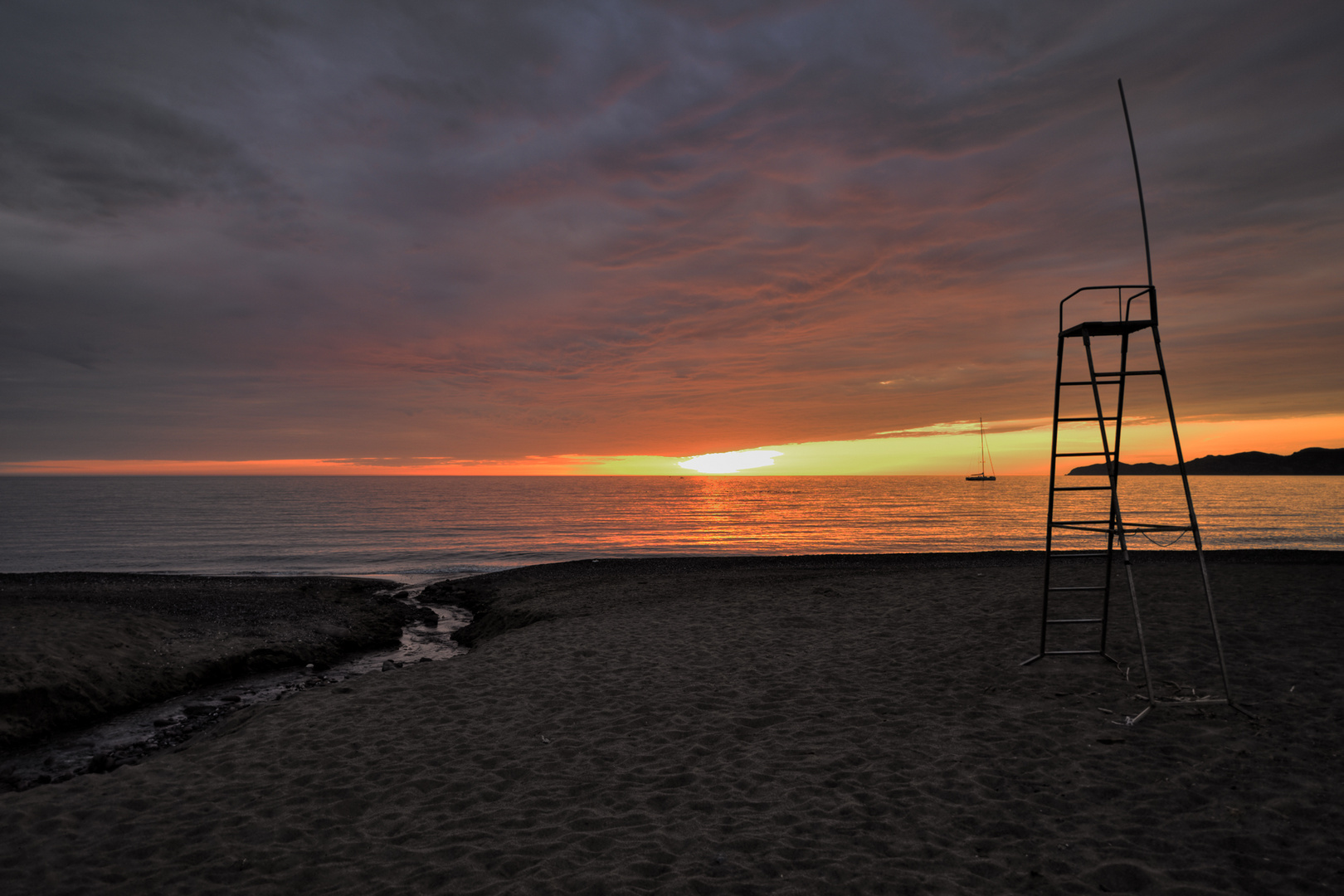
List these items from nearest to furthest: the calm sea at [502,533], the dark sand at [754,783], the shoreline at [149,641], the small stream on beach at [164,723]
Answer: the dark sand at [754,783]
the small stream on beach at [164,723]
the shoreline at [149,641]
the calm sea at [502,533]

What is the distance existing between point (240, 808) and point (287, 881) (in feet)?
5.35

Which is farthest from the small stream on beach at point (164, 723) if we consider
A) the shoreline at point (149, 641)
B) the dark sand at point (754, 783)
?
the dark sand at point (754, 783)

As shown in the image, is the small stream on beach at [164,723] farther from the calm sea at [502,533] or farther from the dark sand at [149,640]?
the calm sea at [502,533]

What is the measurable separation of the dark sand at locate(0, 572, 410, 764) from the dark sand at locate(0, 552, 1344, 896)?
144 inches

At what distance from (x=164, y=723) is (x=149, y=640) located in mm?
4348

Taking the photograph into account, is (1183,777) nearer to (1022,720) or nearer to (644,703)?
(1022,720)

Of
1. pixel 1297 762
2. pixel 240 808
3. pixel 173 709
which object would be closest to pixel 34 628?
pixel 173 709

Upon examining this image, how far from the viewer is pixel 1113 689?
26.0 feet

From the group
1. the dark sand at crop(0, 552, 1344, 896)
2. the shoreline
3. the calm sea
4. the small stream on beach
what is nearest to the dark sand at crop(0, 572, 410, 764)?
the shoreline

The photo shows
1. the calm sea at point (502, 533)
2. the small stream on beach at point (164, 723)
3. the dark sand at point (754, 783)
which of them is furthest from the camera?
the calm sea at point (502, 533)

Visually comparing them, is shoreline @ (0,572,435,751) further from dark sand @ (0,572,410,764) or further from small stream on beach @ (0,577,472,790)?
small stream on beach @ (0,577,472,790)

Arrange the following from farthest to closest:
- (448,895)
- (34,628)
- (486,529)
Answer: (486,529) → (34,628) → (448,895)

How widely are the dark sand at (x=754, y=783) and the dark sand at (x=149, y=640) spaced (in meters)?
3.67

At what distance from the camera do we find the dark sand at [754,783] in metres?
4.53
